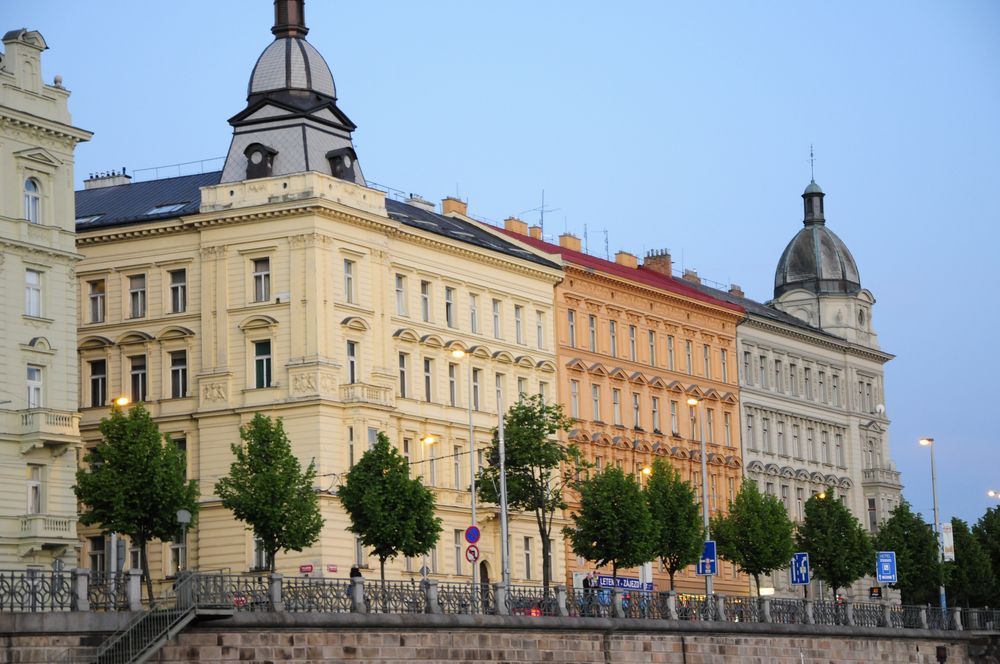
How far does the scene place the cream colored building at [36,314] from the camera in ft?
227

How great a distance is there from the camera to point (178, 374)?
86062 mm

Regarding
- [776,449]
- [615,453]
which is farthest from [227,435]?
[776,449]

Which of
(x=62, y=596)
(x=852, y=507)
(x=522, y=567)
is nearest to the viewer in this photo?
(x=62, y=596)

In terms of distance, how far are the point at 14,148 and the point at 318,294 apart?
15770mm

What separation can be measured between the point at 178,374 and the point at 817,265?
52.8 metres

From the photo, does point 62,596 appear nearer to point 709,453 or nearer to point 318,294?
point 318,294

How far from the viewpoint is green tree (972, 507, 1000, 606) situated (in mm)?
118938

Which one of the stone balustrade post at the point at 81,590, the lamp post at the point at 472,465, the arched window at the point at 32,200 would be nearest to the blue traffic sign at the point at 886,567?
the lamp post at the point at 472,465

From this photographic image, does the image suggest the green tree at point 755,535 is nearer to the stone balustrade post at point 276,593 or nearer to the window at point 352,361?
the window at point 352,361

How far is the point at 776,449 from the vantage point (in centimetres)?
11788

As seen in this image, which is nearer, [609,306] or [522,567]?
[522,567]

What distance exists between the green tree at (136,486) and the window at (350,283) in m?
16.8

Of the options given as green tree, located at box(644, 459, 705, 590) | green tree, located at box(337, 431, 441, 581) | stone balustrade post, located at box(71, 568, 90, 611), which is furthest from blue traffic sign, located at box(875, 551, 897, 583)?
stone balustrade post, located at box(71, 568, 90, 611)

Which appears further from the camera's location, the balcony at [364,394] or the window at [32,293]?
the balcony at [364,394]
